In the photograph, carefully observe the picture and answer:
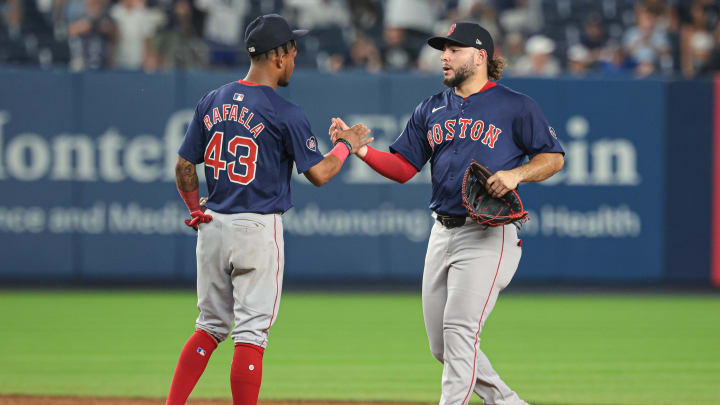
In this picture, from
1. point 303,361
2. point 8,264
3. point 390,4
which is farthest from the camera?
point 390,4

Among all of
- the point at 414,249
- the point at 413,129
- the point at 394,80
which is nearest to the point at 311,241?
the point at 414,249

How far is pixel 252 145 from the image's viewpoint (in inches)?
180

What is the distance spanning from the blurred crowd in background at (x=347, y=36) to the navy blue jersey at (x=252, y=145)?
7284 mm

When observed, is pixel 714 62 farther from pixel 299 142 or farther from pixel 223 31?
pixel 299 142

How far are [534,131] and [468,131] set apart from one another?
317 millimetres

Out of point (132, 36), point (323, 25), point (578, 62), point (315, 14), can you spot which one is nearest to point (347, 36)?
point (323, 25)

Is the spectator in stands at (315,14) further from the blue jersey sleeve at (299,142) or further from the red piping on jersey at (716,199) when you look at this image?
the blue jersey sleeve at (299,142)

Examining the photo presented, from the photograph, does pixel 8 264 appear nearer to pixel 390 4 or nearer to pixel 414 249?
pixel 414 249

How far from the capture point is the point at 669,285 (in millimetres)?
11750

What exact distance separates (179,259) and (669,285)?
5.88 meters

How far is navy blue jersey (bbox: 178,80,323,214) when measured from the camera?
457 centimetres

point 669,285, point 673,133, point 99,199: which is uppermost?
point 673,133

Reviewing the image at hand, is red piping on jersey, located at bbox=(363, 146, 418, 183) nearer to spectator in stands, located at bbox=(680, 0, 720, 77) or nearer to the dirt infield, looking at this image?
the dirt infield

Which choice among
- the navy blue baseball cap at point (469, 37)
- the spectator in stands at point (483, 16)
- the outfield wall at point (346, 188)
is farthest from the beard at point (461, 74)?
the spectator in stands at point (483, 16)
